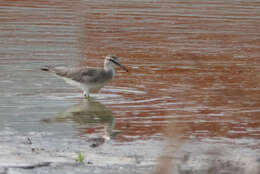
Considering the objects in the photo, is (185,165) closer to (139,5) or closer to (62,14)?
(62,14)

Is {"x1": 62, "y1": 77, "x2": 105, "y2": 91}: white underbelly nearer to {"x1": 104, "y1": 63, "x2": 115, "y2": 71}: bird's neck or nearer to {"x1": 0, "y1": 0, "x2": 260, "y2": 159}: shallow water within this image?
{"x1": 0, "y1": 0, "x2": 260, "y2": 159}: shallow water

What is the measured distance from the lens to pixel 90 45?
1911 centimetres

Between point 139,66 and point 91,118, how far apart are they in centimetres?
480

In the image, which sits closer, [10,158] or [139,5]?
[10,158]

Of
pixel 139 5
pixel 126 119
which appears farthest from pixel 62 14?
pixel 126 119

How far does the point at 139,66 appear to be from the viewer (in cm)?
1636

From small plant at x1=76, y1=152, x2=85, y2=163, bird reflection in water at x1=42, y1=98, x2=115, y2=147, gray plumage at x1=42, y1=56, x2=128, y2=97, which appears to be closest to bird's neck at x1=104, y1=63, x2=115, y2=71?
gray plumage at x1=42, y1=56, x2=128, y2=97

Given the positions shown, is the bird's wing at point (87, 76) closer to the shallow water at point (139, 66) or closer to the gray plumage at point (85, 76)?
the gray plumage at point (85, 76)

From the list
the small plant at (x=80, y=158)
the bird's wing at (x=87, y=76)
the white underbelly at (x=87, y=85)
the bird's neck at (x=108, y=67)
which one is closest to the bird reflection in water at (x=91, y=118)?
the white underbelly at (x=87, y=85)

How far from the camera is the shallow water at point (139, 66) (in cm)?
1108

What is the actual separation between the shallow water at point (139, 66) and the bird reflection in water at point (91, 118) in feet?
0.07

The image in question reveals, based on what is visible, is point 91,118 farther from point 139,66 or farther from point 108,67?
point 139,66

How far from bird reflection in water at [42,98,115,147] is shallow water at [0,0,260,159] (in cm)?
2

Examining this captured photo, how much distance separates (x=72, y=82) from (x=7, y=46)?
5.17 m
